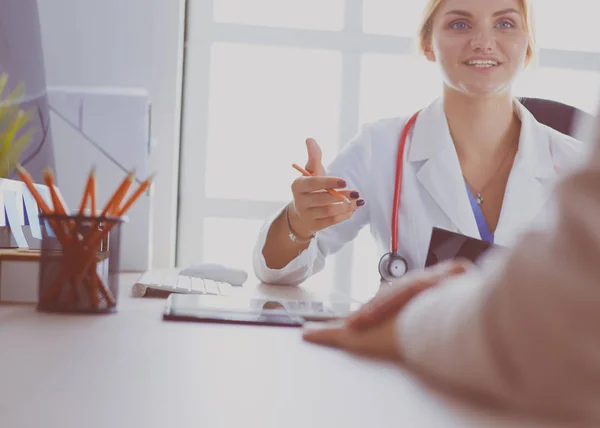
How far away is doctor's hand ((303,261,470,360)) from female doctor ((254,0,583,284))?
669 millimetres

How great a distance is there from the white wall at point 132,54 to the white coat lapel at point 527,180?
3.50ft

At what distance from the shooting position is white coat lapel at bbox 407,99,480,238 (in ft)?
4.41

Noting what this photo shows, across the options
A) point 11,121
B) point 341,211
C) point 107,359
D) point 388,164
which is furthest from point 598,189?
point 11,121

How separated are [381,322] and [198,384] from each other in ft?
0.54

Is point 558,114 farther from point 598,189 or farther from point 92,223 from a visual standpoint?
point 598,189

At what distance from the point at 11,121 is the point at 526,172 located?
45.9 inches

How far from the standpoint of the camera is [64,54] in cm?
200

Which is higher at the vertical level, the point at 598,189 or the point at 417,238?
the point at 598,189

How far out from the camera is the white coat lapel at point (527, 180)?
1319 millimetres

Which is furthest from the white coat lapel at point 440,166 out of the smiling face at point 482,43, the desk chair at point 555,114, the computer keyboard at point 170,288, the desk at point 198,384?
the desk at point 198,384

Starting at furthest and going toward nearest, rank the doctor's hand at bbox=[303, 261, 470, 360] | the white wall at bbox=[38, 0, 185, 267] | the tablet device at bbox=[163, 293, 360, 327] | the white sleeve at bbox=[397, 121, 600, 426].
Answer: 1. the white wall at bbox=[38, 0, 185, 267]
2. the tablet device at bbox=[163, 293, 360, 327]
3. the doctor's hand at bbox=[303, 261, 470, 360]
4. the white sleeve at bbox=[397, 121, 600, 426]

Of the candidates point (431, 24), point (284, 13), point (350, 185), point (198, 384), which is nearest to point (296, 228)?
point (350, 185)

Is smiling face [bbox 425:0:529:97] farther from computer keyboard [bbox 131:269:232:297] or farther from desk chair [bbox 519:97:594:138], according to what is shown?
computer keyboard [bbox 131:269:232:297]

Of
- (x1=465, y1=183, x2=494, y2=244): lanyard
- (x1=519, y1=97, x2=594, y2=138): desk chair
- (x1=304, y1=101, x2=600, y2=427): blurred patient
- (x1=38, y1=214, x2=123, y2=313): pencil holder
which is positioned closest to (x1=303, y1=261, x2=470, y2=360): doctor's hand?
(x1=304, y1=101, x2=600, y2=427): blurred patient
